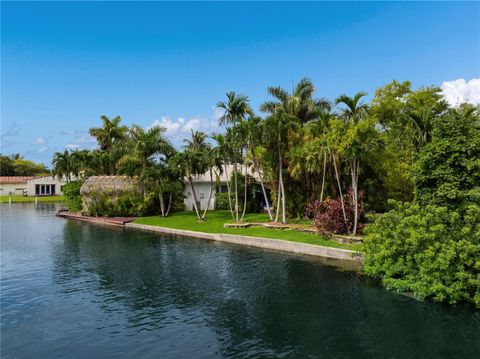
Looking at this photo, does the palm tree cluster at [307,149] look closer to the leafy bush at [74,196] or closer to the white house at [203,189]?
the white house at [203,189]

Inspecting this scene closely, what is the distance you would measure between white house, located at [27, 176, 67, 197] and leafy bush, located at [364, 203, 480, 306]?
3527 inches

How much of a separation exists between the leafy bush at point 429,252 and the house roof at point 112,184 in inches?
1278

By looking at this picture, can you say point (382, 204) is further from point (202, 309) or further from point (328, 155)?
point (202, 309)

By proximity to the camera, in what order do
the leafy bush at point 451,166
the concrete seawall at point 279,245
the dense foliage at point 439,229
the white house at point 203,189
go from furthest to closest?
the white house at point 203,189 → the concrete seawall at point 279,245 → the leafy bush at point 451,166 → the dense foliage at point 439,229

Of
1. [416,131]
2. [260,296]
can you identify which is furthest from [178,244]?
[416,131]

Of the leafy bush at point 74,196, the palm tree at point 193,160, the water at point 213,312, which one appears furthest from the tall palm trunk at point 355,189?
the leafy bush at point 74,196

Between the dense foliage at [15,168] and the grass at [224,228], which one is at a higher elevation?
the dense foliage at [15,168]

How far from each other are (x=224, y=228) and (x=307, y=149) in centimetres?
938

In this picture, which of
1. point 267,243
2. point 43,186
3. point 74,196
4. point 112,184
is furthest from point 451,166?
point 43,186

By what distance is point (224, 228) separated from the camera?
33.4m

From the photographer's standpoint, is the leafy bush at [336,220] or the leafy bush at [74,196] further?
the leafy bush at [74,196]

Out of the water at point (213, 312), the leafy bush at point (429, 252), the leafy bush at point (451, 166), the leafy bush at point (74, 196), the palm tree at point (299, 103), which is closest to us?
the water at point (213, 312)

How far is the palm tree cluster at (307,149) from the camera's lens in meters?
25.6

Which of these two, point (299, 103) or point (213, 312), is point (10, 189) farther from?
point (213, 312)
